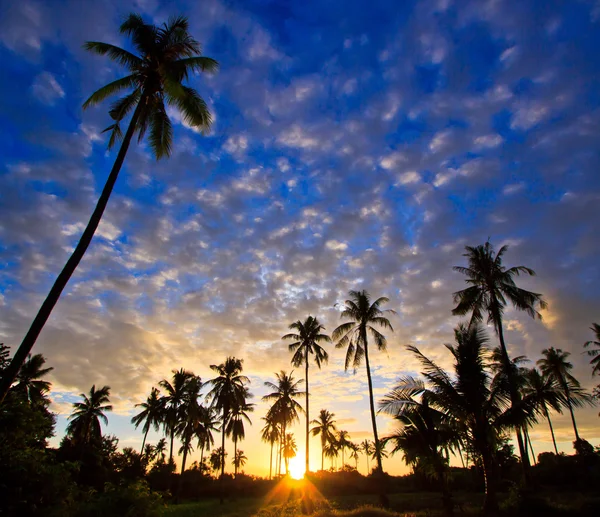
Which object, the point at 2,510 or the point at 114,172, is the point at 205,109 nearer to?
the point at 114,172

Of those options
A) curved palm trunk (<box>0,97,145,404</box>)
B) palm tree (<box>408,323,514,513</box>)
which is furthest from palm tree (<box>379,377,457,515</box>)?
curved palm trunk (<box>0,97,145,404</box>)

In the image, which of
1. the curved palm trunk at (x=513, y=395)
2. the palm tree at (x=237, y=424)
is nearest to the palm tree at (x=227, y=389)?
the palm tree at (x=237, y=424)

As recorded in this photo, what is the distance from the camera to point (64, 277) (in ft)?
38.5

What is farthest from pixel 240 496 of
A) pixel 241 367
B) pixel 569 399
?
pixel 569 399

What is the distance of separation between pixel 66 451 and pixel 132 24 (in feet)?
155

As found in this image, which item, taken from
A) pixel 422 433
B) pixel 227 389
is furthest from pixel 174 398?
pixel 422 433

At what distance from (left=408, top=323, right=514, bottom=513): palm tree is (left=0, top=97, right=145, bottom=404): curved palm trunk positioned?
14.9 metres

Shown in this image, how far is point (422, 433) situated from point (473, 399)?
3.49 meters

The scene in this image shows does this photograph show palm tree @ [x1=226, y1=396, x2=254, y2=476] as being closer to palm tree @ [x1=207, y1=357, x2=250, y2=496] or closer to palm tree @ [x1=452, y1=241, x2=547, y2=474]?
palm tree @ [x1=207, y1=357, x2=250, y2=496]

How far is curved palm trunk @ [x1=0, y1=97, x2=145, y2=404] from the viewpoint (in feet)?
33.4

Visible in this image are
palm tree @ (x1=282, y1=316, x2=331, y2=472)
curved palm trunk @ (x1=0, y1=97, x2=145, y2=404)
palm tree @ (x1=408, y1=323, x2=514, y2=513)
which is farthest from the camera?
palm tree @ (x1=282, y1=316, x2=331, y2=472)

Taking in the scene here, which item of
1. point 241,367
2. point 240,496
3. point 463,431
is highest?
point 241,367

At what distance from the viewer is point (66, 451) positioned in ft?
142

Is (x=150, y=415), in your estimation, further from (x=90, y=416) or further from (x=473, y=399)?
(x=473, y=399)
